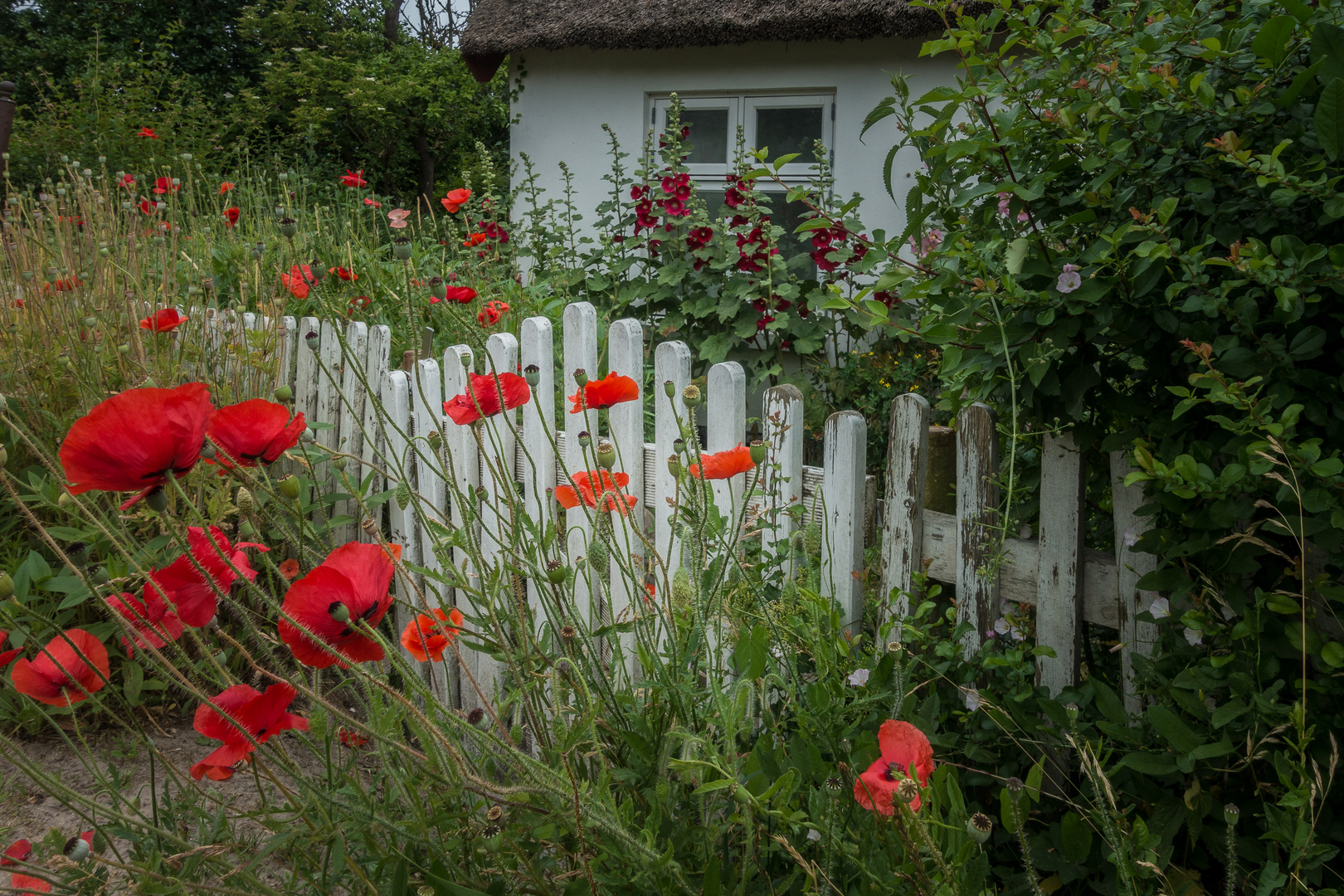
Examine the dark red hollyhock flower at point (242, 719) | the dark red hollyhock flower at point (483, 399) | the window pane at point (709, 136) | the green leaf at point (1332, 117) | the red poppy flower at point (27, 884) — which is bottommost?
the red poppy flower at point (27, 884)

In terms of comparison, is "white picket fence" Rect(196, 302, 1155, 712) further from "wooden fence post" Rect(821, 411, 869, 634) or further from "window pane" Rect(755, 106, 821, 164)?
"window pane" Rect(755, 106, 821, 164)

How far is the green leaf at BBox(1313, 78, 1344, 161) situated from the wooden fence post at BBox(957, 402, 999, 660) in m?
0.53

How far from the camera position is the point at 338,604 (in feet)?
2.23

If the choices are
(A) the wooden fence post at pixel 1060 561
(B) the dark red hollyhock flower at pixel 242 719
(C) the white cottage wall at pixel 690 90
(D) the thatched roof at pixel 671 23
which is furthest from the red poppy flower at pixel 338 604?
(D) the thatched roof at pixel 671 23

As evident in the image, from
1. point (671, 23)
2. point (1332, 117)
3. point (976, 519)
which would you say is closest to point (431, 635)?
point (976, 519)

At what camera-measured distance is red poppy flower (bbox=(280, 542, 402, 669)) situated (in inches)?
27.1

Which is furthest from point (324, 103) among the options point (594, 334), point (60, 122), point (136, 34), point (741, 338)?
point (594, 334)

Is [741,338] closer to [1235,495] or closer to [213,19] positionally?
[1235,495]

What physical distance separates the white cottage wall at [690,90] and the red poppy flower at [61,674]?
422 cm

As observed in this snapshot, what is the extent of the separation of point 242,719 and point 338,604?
21 centimetres

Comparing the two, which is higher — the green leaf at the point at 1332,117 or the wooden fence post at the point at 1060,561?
the green leaf at the point at 1332,117

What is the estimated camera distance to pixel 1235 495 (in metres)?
0.91

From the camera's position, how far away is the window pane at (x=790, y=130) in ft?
16.7

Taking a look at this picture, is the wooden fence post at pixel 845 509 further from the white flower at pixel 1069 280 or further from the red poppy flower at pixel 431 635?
the red poppy flower at pixel 431 635
